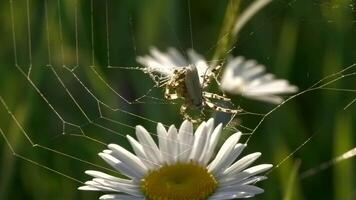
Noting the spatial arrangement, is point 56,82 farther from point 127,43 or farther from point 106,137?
point 106,137

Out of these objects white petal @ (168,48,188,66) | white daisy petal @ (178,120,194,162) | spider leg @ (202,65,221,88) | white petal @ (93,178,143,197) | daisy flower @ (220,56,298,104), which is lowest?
white petal @ (93,178,143,197)

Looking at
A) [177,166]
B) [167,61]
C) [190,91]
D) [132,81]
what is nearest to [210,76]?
[190,91]

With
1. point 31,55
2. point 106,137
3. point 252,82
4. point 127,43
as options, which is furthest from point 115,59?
point 252,82

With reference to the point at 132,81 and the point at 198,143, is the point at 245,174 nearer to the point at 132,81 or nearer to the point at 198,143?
the point at 198,143

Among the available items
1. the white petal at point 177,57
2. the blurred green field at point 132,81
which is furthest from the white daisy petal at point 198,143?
the white petal at point 177,57

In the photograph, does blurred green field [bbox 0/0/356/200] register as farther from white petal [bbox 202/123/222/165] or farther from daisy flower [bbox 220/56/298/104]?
white petal [bbox 202/123/222/165]

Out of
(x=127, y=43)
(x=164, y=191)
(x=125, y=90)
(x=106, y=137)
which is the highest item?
(x=127, y=43)

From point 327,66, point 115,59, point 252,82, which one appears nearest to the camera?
point 252,82

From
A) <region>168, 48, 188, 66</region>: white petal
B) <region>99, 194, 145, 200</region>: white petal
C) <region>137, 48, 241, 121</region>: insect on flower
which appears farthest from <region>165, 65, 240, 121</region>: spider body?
<region>168, 48, 188, 66</region>: white petal
